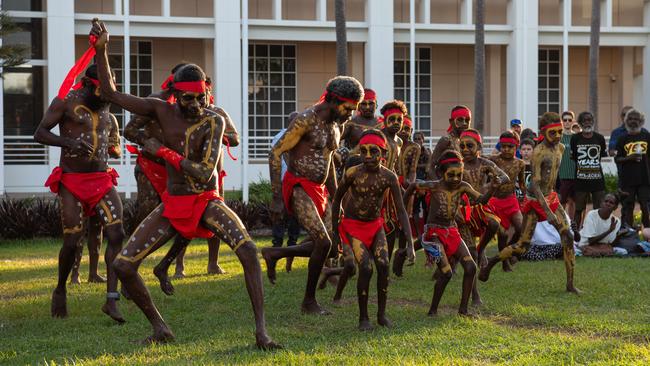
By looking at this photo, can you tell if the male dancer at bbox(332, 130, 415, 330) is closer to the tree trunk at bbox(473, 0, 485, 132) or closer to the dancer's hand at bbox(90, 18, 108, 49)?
the dancer's hand at bbox(90, 18, 108, 49)

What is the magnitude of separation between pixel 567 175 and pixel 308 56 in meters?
12.5

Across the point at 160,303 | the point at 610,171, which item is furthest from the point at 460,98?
the point at 160,303

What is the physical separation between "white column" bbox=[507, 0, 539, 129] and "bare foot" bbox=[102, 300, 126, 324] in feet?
60.7

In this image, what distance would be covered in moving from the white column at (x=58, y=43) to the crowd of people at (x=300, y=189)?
1270cm

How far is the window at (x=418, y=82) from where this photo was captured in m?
26.6

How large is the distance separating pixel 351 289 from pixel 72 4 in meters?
15.1

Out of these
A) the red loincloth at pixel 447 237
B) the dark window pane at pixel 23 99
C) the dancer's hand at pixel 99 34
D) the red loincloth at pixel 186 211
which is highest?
the dark window pane at pixel 23 99

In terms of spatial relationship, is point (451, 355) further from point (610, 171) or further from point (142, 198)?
point (610, 171)

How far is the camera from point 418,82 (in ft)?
87.4

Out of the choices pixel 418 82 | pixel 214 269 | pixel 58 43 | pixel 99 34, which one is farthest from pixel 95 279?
pixel 418 82

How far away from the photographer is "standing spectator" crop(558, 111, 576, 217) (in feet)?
48.2

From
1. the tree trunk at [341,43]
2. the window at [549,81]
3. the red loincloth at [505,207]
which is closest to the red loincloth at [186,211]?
the red loincloth at [505,207]

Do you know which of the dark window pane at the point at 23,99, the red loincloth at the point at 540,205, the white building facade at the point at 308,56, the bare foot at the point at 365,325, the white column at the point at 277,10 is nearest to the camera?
the bare foot at the point at 365,325

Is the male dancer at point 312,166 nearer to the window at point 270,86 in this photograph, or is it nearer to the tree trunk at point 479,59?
the tree trunk at point 479,59
